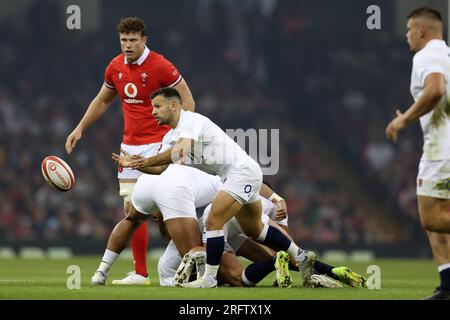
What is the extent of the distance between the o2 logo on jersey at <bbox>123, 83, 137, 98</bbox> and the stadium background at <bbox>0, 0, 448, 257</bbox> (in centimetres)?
969

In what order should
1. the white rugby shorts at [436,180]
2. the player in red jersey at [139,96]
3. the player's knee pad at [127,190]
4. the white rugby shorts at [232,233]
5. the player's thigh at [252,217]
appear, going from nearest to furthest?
the white rugby shorts at [436,180], the player's thigh at [252,217], the white rugby shorts at [232,233], the player in red jersey at [139,96], the player's knee pad at [127,190]

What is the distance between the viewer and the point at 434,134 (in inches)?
327

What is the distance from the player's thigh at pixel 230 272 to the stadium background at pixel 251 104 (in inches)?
431

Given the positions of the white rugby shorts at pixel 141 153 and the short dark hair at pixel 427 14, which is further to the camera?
the white rugby shorts at pixel 141 153

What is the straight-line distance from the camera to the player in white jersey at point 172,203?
988 centimetres

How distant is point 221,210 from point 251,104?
658 inches

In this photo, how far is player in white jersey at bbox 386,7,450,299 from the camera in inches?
317

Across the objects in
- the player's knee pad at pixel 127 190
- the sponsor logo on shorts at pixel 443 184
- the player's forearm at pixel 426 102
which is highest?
the player's forearm at pixel 426 102

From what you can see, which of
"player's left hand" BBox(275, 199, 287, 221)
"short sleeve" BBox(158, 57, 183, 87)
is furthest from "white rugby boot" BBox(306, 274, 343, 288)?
"short sleeve" BBox(158, 57, 183, 87)

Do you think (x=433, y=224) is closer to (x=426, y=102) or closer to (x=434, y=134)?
(x=434, y=134)

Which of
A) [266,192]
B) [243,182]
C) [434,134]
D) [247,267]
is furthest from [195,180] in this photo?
[434,134]

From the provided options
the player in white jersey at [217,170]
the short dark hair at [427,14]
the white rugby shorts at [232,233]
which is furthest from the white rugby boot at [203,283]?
the short dark hair at [427,14]

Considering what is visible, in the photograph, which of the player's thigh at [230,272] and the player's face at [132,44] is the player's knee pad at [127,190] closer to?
the player's face at [132,44]

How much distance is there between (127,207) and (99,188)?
12065 mm
